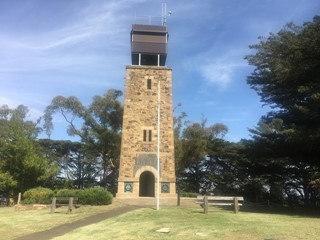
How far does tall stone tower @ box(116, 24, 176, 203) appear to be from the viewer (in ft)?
97.6

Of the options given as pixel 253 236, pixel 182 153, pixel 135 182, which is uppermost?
pixel 182 153

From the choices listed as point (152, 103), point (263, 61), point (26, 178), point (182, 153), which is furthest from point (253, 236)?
point (182, 153)

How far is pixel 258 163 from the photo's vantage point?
29.9 m

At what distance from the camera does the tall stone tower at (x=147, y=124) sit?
1171 inches

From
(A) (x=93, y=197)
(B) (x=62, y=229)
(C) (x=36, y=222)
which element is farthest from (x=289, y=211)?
(C) (x=36, y=222)

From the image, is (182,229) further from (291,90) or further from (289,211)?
(291,90)

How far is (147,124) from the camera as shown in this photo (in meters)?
31.3

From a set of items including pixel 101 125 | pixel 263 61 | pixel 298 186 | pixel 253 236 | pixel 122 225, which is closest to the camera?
pixel 253 236

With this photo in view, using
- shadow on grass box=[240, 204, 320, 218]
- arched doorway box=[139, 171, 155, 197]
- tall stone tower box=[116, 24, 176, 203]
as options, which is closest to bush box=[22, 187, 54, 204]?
tall stone tower box=[116, 24, 176, 203]

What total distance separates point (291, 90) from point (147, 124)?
39.9ft

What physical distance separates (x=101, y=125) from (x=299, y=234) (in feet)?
109

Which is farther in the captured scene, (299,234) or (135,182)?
(135,182)

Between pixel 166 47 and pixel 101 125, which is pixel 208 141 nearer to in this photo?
pixel 101 125

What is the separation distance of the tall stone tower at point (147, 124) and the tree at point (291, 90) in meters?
7.15
